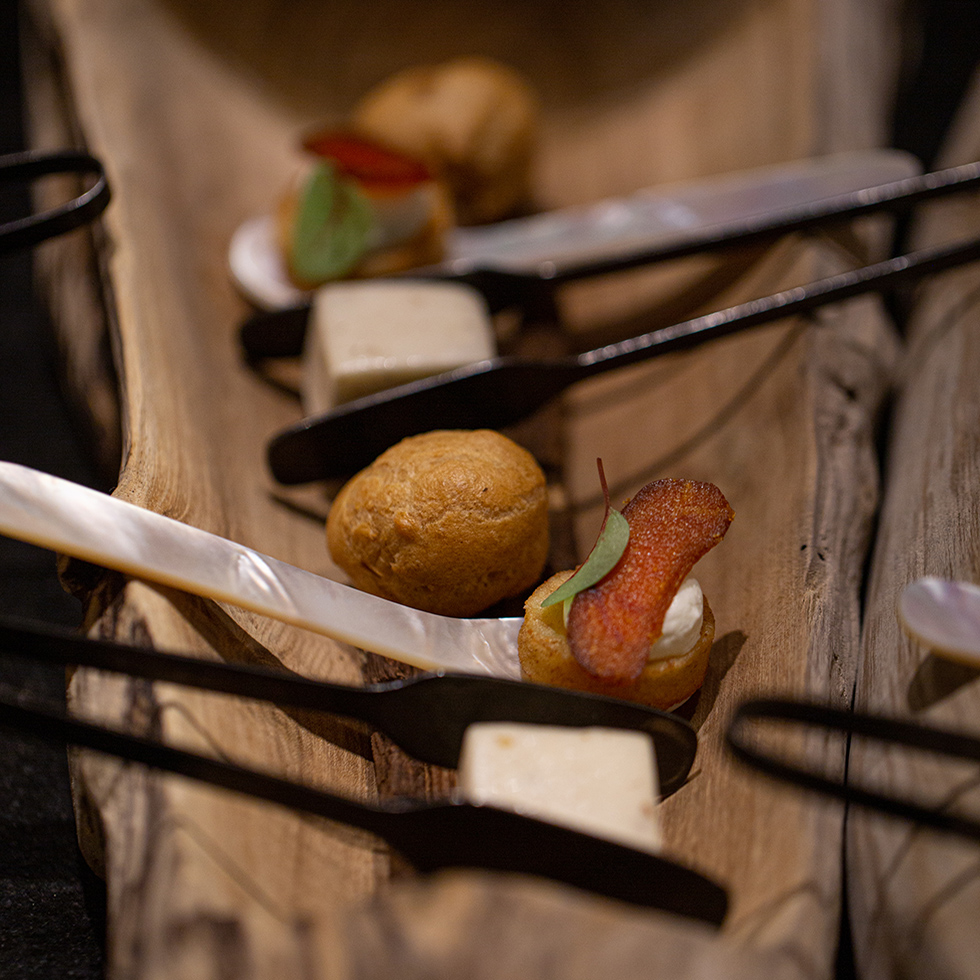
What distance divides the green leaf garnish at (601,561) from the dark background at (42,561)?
34cm

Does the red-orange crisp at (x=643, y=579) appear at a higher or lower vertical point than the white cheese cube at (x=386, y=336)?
lower

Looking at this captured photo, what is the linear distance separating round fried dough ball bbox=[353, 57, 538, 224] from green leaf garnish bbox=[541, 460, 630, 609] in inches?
29.9

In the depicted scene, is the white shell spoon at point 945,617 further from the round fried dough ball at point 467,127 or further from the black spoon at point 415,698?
the round fried dough ball at point 467,127

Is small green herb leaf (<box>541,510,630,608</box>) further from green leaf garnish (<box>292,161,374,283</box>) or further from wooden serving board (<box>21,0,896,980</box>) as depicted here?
green leaf garnish (<box>292,161,374,283</box>)

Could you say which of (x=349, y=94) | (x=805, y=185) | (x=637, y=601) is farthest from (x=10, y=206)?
(x=637, y=601)

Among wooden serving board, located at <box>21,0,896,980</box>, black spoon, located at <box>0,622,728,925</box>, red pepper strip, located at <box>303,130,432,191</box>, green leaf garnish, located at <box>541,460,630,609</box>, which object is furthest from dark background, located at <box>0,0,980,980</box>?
red pepper strip, located at <box>303,130,432,191</box>

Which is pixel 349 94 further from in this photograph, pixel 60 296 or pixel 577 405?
pixel 577 405

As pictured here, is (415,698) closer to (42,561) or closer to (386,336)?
A: (386,336)

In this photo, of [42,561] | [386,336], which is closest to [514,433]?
[386,336]

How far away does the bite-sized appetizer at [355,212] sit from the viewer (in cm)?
116

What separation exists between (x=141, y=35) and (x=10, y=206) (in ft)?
1.25

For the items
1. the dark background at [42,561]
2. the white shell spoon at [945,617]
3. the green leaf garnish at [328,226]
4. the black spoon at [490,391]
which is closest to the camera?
the white shell spoon at [945,617]

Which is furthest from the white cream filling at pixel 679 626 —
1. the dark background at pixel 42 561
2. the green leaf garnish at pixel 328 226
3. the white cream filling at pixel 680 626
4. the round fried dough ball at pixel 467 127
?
the round fried dough ball at pixel 467 127

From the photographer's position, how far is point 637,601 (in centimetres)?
69
